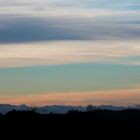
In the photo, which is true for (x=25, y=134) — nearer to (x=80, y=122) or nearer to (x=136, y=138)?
(x=80, y=122)

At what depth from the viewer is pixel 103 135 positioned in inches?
2623

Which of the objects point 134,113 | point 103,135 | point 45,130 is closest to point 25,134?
point 45,130

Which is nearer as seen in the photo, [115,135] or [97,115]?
[115,135]

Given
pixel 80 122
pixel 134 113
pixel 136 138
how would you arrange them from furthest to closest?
1. pixel 134 113
2. pixel 80 122
3. pixel 136 138

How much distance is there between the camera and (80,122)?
7069cm

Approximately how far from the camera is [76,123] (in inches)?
2778

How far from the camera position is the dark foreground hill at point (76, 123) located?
221 feet

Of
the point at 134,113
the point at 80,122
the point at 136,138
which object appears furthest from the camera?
the point at 134,113

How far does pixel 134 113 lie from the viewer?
75.8 meters

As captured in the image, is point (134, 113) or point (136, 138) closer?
point (136, 138)

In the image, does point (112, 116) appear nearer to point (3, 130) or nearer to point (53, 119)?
point (53, 119)

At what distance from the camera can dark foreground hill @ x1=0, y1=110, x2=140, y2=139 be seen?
67500 millimetres

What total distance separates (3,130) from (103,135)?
384 inches

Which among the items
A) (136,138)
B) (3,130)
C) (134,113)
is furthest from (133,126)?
Result: (3,130)
